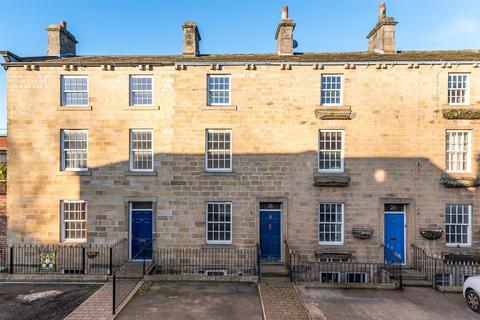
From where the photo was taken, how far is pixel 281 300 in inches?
369

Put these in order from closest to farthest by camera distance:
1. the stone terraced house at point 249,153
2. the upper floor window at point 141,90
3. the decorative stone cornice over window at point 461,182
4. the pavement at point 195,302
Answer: the pavement at point 195,302 → the decorative stone cornice over window at point 461,182 → the stone terraced house at point 249,153 → the upper floor window at point 141,90

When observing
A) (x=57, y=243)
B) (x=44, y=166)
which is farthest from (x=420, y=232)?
(x=44, y=166)

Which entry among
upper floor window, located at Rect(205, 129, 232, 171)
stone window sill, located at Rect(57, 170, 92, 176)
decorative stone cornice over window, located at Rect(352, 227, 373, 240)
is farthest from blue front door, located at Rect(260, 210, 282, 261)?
stone window sill, located at Rect(57, 170, 92, 176)

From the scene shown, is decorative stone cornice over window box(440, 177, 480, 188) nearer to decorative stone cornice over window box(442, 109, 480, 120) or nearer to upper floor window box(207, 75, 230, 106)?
decorative stone cornice over window box(442, 109, 480, 120)

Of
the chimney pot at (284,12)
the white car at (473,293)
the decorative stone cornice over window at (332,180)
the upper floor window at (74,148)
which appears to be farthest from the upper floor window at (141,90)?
the white car at (473,293)

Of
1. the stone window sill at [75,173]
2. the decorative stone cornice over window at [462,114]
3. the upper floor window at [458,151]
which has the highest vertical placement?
the decorative stone cornice over window at [462,114]

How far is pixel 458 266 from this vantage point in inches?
485

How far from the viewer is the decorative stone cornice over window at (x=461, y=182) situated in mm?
12414

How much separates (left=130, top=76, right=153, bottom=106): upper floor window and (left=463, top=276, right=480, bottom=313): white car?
1491 cm

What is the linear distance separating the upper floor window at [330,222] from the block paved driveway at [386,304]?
2916mm

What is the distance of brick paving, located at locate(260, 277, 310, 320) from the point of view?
843 centimetres

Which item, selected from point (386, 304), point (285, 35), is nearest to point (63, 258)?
point (386, 304)

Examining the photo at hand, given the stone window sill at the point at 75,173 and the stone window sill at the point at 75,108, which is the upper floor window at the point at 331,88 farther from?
the stone window sill at the point at 75,173

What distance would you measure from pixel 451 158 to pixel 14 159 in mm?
21299
